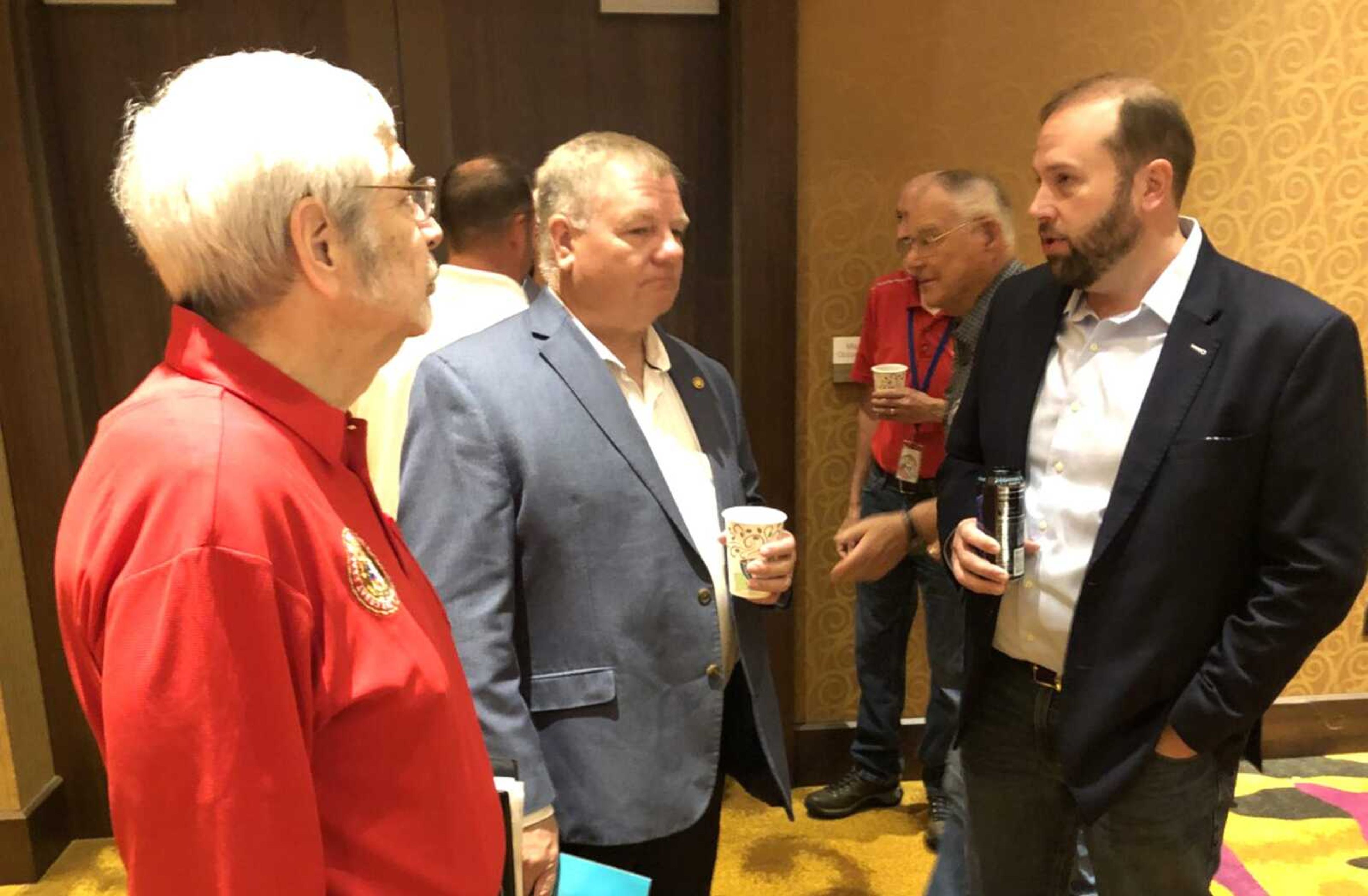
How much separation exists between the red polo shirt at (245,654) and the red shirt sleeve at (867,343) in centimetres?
203

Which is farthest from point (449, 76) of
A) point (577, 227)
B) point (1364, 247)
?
point (1364, 247)

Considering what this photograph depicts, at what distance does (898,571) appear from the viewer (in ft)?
9.07

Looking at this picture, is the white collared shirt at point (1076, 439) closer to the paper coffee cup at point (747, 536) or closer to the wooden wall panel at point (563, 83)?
the paper coffee cup at point (747, 536)

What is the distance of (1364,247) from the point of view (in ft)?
9.52

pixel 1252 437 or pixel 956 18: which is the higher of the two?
pixel 956 18

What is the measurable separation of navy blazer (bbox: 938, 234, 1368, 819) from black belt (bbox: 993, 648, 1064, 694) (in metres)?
0.05

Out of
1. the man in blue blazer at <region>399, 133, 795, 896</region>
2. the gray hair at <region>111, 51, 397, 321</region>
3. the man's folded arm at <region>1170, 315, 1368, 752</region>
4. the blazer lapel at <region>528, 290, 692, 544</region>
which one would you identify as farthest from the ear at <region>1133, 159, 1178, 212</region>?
the gray hair at <region>111, 51, 397, 321</region>

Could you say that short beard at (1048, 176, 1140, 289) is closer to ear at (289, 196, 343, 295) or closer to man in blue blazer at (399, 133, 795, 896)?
man in blue blazer at (399, 133, 795, 896)

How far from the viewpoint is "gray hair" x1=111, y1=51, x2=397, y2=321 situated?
0.82 metres

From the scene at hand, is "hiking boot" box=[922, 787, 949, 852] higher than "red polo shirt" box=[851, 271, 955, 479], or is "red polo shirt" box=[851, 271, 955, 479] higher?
"red polo shirt" box=[851, 271, 955, 479]

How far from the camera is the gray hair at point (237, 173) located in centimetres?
82

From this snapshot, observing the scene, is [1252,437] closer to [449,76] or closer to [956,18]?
[956,18]

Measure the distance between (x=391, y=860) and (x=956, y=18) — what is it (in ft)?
8.61

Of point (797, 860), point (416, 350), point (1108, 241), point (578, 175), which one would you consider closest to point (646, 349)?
point (578, 175)
